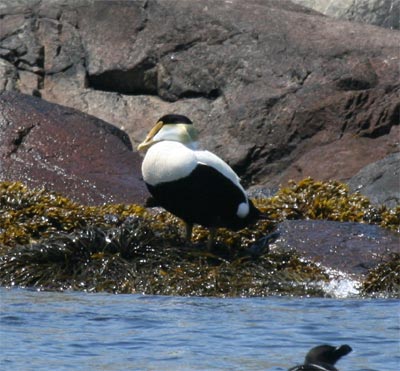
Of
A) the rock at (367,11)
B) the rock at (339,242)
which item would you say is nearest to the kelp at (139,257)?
the rock at (339,242)

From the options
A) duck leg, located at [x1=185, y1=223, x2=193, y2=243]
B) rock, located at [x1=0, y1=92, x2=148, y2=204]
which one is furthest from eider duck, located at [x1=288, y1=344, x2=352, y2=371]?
rock, located at [x1=0, y1=92, x2=148, y2=204]

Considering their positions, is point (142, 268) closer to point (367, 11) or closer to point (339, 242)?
point (339, 242)

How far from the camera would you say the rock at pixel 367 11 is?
59.8ft

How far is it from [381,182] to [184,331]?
5.52 m

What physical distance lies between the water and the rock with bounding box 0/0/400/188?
21.8ft

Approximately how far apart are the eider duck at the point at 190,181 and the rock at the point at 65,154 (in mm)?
2247

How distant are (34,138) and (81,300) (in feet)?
15.1

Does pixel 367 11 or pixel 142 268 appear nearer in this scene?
pixel 142 268

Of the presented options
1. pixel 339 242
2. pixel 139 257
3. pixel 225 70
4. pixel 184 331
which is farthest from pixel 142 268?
pixel 225 70

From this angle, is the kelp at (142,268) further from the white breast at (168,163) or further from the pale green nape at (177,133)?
the pale green nape at (177,133)

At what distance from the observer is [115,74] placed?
16812 mm

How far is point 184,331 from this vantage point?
7.53 meters

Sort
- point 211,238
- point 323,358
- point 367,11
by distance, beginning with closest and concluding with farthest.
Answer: point 323,358
point 211,238
point 367,11

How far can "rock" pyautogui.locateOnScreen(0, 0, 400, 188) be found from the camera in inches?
608
